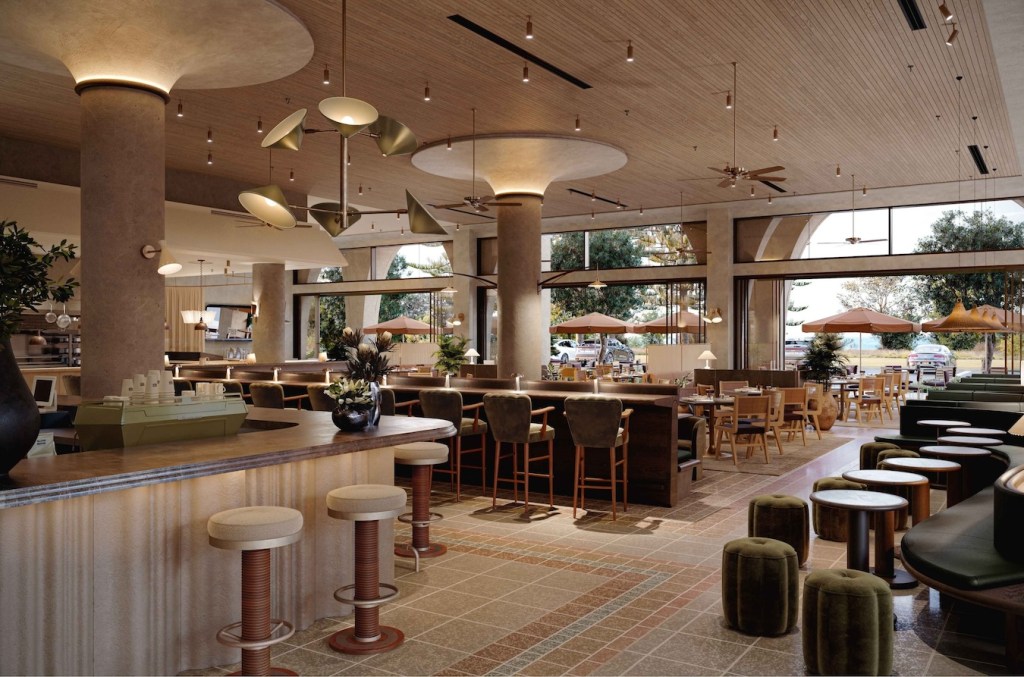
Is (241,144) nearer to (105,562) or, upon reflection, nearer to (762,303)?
(105,562)

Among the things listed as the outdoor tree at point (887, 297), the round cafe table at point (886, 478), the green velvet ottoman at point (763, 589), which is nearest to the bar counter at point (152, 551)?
the green velvet ottoman at point (763, 589)

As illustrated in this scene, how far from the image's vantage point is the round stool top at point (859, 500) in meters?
4.30

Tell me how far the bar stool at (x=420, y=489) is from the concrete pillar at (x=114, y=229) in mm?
2688

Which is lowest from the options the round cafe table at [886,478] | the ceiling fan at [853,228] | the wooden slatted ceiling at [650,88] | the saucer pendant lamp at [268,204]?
the round cafe table at [886,478]

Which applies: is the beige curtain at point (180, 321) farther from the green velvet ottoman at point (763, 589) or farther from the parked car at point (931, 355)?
the parked car at point (931, 355)

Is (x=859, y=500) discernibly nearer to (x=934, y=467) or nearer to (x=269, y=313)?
(x=934, y=467)

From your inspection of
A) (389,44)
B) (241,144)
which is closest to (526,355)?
(241,144)

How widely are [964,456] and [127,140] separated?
6.83m

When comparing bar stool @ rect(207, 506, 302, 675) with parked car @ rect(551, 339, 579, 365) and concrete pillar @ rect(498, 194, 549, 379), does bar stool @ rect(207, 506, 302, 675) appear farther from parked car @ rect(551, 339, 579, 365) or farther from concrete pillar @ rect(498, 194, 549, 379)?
parked car @ rect(551, 339, 579, 365)

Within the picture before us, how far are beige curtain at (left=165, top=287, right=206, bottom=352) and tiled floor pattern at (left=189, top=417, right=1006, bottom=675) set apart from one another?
15.8m

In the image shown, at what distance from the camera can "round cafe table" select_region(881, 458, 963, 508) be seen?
5230mm

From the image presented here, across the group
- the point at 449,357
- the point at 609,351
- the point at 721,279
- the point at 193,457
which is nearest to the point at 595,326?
the point at 721,279

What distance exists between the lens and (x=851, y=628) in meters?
3.52

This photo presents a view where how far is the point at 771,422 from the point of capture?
10.7 m
